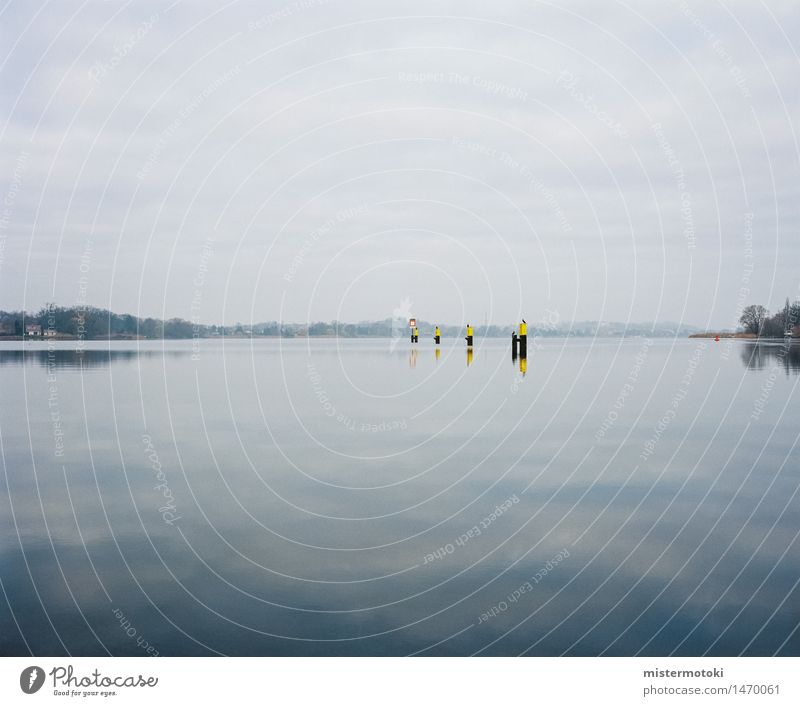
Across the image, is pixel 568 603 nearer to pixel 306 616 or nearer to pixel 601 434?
pixel 306 616

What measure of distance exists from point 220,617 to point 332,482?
4602 mm

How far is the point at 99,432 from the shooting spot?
49.4 ft

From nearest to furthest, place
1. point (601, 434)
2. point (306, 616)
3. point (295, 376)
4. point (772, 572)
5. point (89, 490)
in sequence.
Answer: point (306, 616) → point (772, 572) → point (89, 490) → point (601, 434) → point (295, 376)

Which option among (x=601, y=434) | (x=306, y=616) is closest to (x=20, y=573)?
(x=306, y=616)
